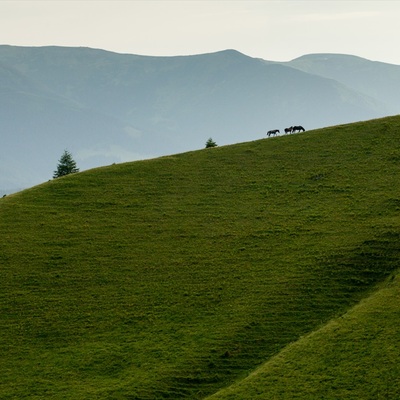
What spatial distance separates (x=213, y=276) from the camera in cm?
5150

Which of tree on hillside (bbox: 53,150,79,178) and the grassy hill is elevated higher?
tree on hillside (bbox: 53,150,79,178)

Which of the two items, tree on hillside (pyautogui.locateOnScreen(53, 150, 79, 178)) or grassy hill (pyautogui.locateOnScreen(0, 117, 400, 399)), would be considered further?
tree on hillside (pyautogui.locateOnScreen(53, 150, 79, 178))

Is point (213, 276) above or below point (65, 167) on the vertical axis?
below

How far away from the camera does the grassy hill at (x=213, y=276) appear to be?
40.7 metres

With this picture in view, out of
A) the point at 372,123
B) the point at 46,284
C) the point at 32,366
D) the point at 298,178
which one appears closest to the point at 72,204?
the point at 46,284

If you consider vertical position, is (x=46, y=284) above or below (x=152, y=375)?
above

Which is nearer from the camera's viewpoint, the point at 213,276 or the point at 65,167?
the point at 213,276

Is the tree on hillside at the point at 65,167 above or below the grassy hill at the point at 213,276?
above

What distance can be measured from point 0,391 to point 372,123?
4534 centimetres

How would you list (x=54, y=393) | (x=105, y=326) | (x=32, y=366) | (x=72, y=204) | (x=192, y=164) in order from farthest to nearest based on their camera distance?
(x=192, y=164), (x=72, y=204), (x=105, y=326), (x=32, y=366), (x=54, y=393)

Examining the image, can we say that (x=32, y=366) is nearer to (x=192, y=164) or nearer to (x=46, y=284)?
(x=46, y=284)

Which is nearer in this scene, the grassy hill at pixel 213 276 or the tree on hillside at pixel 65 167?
the grassy hill at pixel 213 276

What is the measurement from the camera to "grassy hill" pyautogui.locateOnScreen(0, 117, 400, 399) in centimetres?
4072

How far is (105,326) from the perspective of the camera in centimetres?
4688
